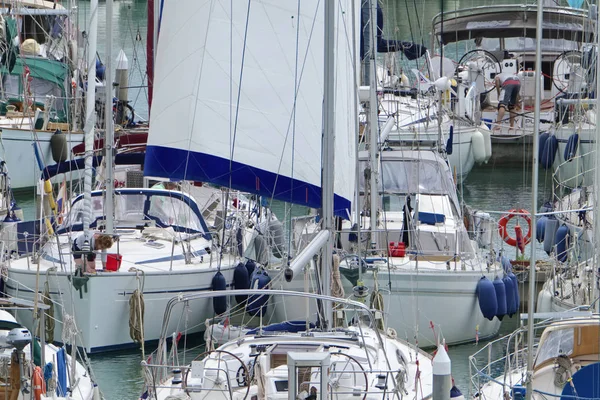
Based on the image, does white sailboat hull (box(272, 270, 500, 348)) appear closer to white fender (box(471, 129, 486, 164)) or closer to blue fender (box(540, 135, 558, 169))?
blue fender (box(540, 135, 558, 169))

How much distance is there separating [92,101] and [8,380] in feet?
24.8

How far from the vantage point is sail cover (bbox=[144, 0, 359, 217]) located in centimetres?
1642

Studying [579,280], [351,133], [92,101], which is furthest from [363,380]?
[92,101]

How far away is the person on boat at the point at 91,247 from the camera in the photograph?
65.1 ft

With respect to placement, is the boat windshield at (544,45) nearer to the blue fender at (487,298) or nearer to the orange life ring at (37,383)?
the blue fender at (487,298)

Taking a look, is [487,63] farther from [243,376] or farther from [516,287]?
[243,376]

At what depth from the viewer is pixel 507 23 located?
132 feet

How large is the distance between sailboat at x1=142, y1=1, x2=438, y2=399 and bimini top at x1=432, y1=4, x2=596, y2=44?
23.9 metres

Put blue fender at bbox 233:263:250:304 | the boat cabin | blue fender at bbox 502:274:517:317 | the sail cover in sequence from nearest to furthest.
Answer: the sail cover, blue fender at bbox 502:274:517:317, blue fender at bbox 233:263:250:304, the boat cabin

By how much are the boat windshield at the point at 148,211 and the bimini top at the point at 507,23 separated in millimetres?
18593

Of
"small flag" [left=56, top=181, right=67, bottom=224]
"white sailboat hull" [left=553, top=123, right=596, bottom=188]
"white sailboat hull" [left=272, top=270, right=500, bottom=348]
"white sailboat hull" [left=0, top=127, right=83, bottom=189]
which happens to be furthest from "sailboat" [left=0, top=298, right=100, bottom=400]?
"white sailboat hull" [left=0, top=127, right=83, bottom=189]

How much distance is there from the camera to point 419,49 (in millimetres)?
33594

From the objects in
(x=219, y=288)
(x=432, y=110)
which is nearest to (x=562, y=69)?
(x=432, y=110)

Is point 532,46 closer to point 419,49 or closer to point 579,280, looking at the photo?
point 419,49
